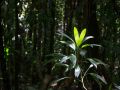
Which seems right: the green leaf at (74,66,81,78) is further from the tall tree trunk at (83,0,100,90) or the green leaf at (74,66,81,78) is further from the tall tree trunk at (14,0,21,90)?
the tall tree trunk at (14,0,21,90)

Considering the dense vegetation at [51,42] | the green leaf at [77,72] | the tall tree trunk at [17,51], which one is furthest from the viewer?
the tall tree trunk at [17,51]

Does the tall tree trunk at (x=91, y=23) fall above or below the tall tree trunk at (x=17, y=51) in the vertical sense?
above

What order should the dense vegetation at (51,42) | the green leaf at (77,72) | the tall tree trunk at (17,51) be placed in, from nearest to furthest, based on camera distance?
the green leaf at (77,72)
the dense vegetation at (51,42)
the tall tree trunk at (17,51)

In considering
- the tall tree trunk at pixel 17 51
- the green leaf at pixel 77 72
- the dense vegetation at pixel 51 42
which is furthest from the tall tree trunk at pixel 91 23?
the tall tree trunk at pixel 17 51

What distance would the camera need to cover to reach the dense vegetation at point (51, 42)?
11.2 ft

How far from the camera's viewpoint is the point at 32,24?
4859 mm

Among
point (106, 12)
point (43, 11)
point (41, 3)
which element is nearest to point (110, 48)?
point (106, 12)

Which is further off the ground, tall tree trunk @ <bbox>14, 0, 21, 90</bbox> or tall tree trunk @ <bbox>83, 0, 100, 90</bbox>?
tall tree trunk @ <bbox>83, 0, 100, 90</bbox>

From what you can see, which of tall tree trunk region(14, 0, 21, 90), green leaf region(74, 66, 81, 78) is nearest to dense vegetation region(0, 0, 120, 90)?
tall tree trunk region(14, 0, 21, 90)

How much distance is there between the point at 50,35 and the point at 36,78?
2.56ft

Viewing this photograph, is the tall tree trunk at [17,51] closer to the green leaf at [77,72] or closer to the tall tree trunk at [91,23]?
the tall tree trunk at [91,23]

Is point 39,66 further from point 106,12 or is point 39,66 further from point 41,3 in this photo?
point 106,12

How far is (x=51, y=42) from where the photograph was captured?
5297mm

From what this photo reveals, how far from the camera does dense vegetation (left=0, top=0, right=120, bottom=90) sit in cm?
342
